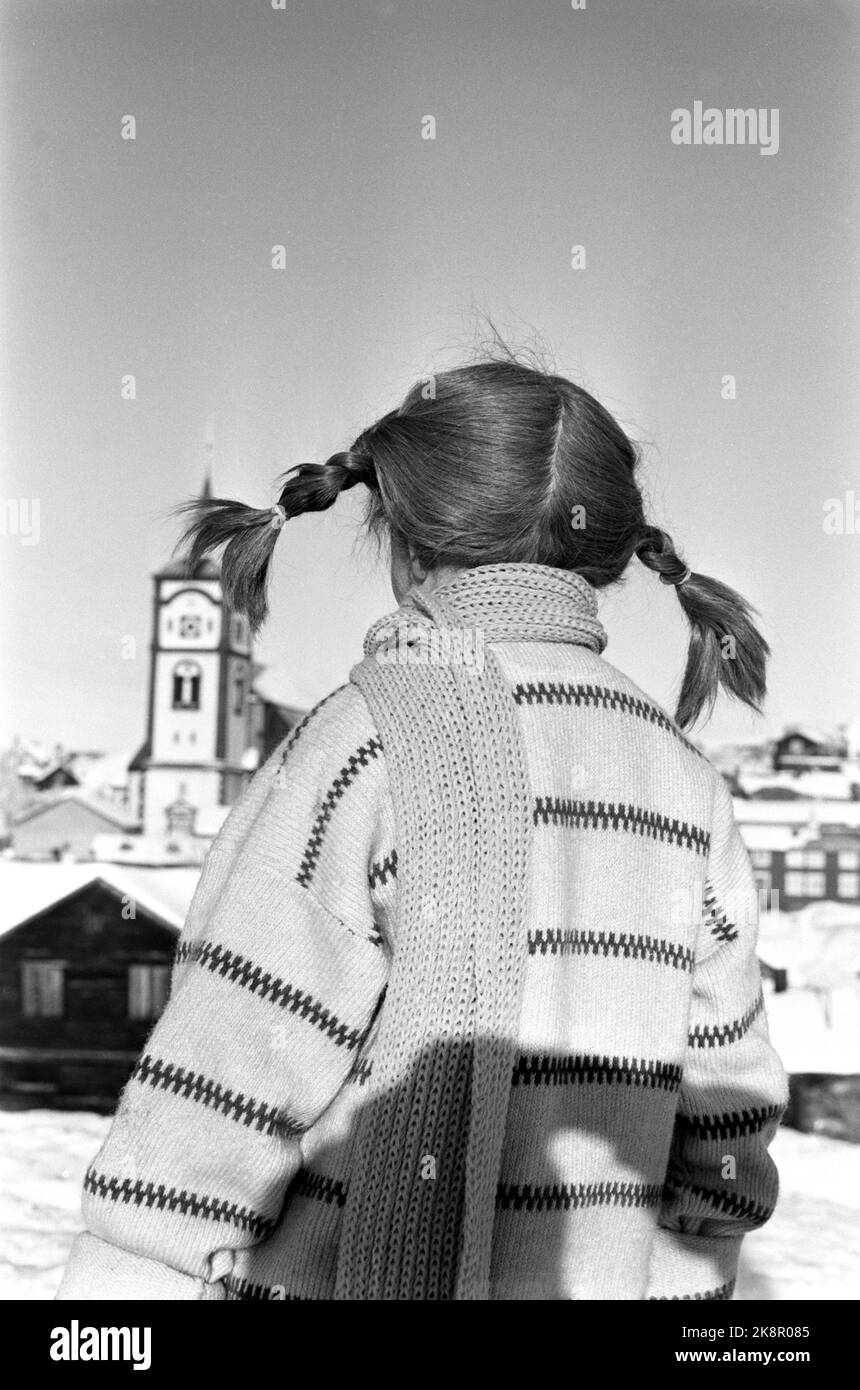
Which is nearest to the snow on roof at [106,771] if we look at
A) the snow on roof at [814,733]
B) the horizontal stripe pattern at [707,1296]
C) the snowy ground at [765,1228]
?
the snowy ground at [765,1228]

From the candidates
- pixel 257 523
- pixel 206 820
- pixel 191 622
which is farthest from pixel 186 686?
pixel 257 523

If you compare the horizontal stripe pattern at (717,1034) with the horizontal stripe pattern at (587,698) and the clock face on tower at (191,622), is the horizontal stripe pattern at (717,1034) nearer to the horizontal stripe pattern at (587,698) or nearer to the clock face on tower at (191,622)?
the horizontal stripe pattern at (587,698)

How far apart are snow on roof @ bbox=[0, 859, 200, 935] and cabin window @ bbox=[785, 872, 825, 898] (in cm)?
161

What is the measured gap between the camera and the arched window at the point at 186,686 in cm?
356

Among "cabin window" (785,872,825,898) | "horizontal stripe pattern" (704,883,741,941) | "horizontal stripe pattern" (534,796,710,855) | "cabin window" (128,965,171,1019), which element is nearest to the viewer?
"horizontal stripe pattern" (534,796,710,855)

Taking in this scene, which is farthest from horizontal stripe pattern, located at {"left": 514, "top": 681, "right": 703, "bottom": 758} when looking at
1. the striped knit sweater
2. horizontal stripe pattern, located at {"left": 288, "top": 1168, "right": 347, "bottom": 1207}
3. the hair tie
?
horizontal stripe pattern, located at {"left": 288, "top": 1168, "right": 347, "bottom": 1207}

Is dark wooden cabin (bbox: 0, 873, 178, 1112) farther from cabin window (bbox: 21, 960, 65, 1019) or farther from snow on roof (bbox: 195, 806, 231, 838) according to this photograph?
snow on roof (bbox: 195, 806, 231, 838)

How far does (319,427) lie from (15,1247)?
2140 millimetres

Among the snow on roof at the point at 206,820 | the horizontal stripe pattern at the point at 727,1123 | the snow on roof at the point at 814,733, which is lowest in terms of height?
the snow on roof at the point at 206,820

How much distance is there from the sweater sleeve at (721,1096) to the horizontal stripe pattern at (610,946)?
0.06 m

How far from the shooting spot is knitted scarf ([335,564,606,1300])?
0.79 m

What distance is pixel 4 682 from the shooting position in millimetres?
3688
